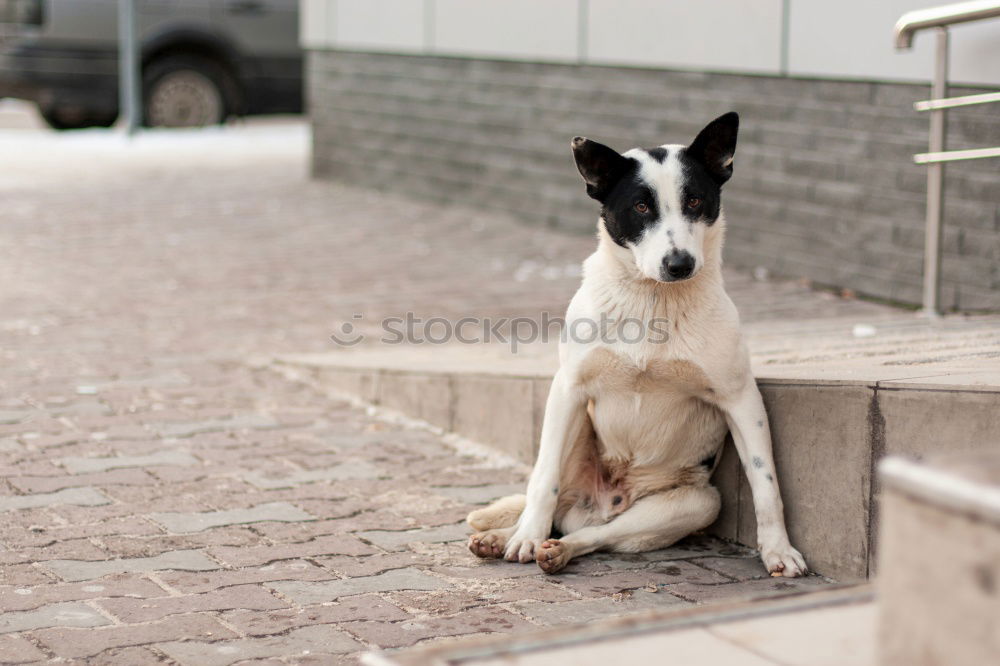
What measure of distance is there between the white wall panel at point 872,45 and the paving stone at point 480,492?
381cm

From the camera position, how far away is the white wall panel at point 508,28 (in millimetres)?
11156

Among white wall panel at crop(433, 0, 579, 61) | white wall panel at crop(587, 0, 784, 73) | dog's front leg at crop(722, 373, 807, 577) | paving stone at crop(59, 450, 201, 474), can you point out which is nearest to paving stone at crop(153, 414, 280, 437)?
paving stone at crop(59, 450, 201, 474)

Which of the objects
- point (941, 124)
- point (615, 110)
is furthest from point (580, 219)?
point (941, 124)

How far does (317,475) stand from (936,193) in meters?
3.63

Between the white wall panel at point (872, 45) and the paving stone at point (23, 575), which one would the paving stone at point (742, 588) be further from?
the white wall panel at point (872, 45)

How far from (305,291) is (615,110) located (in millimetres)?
2977

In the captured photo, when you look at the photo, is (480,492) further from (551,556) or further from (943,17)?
(943,17)

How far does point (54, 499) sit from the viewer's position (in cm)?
489

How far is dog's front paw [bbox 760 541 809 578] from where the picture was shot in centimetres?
422

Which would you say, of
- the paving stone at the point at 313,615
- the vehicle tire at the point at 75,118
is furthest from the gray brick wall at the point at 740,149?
the vehicle tire at the point at 75,118

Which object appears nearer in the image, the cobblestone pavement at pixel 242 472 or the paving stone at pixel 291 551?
the cobblestone pavement at pixel 242 472

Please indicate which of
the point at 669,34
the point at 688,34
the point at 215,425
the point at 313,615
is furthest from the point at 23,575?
the point at 669,34

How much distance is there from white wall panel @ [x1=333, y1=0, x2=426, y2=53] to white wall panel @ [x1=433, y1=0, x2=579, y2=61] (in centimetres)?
33

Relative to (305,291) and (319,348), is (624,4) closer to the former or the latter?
(305,291)
